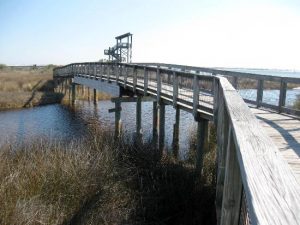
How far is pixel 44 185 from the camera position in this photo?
7.22 metres

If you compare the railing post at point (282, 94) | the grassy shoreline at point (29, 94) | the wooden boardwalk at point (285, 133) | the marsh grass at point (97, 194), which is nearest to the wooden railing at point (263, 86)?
the railing post at point (282, 94)

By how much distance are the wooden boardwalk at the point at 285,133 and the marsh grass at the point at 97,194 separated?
242cm

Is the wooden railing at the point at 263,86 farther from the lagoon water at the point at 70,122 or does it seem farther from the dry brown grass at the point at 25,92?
the dry brown grass at the point at 25,92

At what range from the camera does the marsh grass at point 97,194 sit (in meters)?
6.35

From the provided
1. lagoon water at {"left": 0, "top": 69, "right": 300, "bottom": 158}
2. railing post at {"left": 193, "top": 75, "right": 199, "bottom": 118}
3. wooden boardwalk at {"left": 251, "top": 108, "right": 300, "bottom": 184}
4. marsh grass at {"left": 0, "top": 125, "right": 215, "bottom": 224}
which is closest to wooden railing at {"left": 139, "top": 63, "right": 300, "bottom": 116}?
wooden boardwalk at {"left": 251, "top": 108, "right": 300, "bottom": 184}

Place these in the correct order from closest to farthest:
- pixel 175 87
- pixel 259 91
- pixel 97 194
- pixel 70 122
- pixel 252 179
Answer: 1. pixel 252 179
2. pixel 97 194
3. pixel 259 91
4. pixel 175 87
5. pixel 70 122

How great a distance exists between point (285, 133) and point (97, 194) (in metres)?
3.99

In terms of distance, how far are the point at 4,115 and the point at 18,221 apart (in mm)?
23337

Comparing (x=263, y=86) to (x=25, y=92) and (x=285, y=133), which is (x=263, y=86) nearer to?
(x=285, y=133)

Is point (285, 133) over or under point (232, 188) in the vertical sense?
under

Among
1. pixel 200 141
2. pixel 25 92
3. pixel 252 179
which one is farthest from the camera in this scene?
pixel 25 92

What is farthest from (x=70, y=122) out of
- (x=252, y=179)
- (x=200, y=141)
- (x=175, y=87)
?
(x=252, y=179)

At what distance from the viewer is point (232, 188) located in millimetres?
2604

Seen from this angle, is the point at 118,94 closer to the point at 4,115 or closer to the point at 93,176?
the point at 93,176
